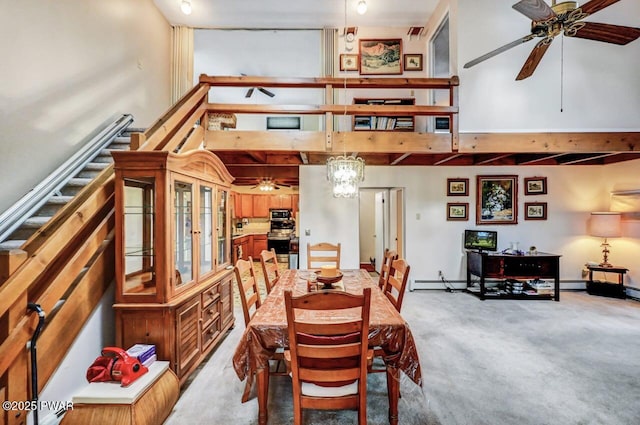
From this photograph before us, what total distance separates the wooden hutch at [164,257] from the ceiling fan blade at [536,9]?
2990 millimetres

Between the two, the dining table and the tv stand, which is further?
→ the tv stand

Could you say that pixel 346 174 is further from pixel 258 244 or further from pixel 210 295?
pixel 258 244

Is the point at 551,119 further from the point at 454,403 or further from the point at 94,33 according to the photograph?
the point at 94,33

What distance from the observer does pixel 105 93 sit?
3.57 metres

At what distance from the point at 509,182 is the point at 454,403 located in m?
4.55

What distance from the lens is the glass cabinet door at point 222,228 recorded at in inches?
131

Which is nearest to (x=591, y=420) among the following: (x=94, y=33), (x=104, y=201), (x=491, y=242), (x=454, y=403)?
(x=454, y=403)

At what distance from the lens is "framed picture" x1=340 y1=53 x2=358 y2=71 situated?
4973 millimetres

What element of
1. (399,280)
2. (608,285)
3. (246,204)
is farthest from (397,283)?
(246,204)

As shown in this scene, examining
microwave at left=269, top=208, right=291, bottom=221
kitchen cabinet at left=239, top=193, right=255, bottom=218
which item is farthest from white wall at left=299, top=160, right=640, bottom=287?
kitchen cabinet at left=239, top=193, right=255, bottom=218

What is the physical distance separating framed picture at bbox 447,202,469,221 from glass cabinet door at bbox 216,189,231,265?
4.07m

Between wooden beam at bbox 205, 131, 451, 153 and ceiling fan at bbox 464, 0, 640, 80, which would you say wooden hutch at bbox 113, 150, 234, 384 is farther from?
ceiling fan at bbox 464, 0, 640, 80

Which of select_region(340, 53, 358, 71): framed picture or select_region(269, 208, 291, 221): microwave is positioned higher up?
select_region(340, 53, 358, 71): framed picture

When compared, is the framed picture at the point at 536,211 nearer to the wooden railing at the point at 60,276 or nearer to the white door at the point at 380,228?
the white door at the point at 380,228
